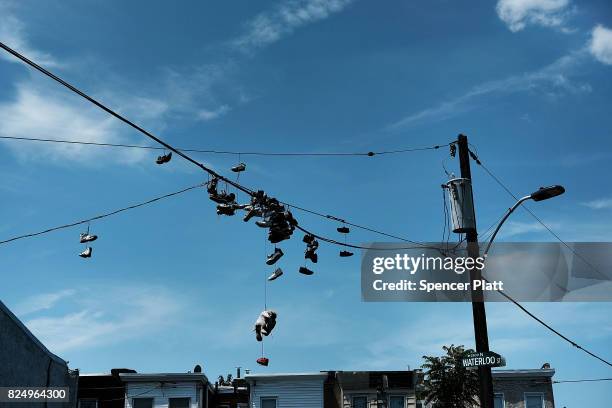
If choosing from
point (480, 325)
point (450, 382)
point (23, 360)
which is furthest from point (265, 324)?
point (450, 382)

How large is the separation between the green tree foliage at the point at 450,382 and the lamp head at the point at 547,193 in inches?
669

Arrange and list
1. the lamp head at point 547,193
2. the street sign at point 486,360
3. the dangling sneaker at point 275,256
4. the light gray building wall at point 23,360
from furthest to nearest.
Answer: the light gray building wall at point 23,360 < the dangling sneaker at point 275,256 < the lamp head at point 547,193 < the street sign at point 486,360

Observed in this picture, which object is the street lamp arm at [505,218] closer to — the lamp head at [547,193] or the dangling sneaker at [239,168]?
the lamp head at [547,193]

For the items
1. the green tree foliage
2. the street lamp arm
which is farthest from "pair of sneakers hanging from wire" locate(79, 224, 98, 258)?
the green tree foliage

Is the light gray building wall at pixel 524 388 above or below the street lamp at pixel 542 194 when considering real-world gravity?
Answer: below

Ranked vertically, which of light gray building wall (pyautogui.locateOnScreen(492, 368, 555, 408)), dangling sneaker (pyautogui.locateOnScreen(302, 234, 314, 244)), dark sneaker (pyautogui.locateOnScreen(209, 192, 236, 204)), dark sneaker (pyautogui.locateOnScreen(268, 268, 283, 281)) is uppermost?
dark sneaker (pyautogui.locateOnScreen(209, 192, 236, 204))

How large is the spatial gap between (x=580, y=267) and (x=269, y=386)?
19336 millimetres

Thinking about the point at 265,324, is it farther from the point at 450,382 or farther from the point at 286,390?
the point at 286,390

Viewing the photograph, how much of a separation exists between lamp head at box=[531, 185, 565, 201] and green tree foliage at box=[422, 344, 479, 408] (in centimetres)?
1699

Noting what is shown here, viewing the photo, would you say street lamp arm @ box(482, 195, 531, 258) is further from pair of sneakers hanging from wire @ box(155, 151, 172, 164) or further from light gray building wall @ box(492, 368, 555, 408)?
light gray building wall @ box(492, 368, 555, 408)

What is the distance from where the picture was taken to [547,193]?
12.7 metres

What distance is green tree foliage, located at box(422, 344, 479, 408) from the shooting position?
2869 centimetres

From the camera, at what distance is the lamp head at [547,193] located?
12580 mm

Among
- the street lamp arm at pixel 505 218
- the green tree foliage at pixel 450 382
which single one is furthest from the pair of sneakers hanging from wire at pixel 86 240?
the green tree foliage at pixel 450 382
